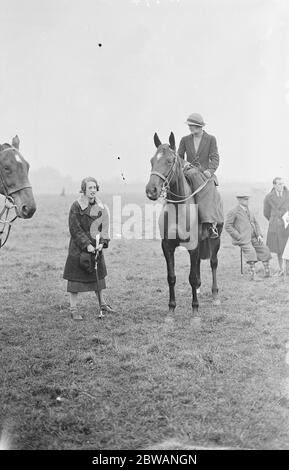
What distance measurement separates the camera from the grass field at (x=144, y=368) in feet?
13.0

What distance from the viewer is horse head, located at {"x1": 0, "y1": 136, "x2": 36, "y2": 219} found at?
19.2 feet

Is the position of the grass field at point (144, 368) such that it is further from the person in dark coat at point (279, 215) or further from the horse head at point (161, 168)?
the horse head at point (161, 168)

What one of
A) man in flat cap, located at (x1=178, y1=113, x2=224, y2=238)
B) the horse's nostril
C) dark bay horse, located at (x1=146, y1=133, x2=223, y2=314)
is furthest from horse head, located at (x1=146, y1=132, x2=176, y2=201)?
the horse's nostril

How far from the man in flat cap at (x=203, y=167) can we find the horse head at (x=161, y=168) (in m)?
0.84

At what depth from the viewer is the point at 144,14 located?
22531 mm

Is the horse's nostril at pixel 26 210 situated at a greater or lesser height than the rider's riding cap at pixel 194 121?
lesser

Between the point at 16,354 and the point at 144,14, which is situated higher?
the point at 144,14

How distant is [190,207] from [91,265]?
215cm

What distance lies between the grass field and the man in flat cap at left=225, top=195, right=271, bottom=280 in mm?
1090

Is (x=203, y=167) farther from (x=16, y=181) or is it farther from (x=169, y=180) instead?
(x=16, y=181)

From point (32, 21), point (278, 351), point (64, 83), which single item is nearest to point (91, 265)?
point (278, 351)

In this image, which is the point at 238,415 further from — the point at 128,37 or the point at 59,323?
the point at 128,37

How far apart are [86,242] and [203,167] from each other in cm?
299

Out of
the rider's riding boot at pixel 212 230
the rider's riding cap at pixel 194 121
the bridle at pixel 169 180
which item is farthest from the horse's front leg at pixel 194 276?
the rider's riding cap at pixel 194 121
